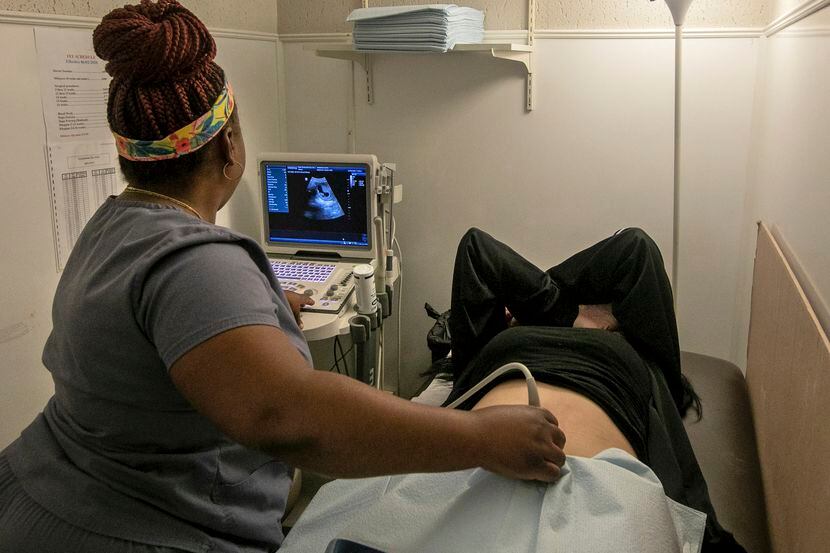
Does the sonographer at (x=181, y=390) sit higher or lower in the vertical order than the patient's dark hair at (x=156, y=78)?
lower

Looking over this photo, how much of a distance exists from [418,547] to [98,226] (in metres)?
0.62

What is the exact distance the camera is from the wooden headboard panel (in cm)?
109

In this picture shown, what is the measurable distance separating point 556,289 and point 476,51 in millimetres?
896

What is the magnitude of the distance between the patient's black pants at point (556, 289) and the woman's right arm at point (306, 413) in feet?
4.00

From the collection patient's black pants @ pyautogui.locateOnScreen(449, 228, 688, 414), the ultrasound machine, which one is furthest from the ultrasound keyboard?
patient's black pants @ pyautogui.locateOnScreen(449, 228, 688, 414)

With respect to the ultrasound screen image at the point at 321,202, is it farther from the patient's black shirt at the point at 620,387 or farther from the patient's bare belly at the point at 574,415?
the patient's bare belly at the point at 574,415

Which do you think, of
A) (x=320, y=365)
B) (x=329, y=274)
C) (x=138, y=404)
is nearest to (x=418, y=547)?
(x=138, y=404)

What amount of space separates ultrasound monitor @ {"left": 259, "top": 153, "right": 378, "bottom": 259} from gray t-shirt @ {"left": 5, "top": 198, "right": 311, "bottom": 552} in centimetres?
134

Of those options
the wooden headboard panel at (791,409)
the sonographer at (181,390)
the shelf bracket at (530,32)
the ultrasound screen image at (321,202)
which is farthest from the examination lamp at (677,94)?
the sonographer at (181,390)

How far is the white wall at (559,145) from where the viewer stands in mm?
2438

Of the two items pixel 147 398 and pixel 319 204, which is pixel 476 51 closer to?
pixel 319 204

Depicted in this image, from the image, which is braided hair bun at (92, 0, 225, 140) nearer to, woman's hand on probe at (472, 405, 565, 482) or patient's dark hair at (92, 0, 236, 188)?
patient's dark hair at (92, 0, 236, 188)

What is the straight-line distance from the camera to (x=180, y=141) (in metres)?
0.95

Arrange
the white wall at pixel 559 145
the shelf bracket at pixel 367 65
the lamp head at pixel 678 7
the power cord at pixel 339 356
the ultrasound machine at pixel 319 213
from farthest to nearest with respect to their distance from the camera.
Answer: the power cord at pixel 339 356, the shelf bracket at pixel 367 65, the white wall at pixel 559 145, the ultrasound machine at pixel 319 213, the lamp head at pixel 678 7
